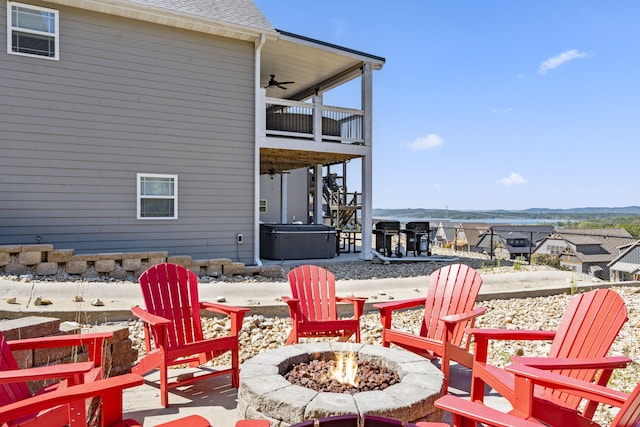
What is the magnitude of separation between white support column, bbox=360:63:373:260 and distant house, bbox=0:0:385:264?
14 cm

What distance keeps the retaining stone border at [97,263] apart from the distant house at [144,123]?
1.30 feet

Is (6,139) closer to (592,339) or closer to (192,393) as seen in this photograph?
(192,393)

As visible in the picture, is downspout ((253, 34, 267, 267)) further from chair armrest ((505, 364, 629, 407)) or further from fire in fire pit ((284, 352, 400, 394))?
chair armrest ((505, 364, 629, 407))

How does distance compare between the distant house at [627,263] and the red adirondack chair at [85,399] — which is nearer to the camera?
the red adirondack chair at [85,399]

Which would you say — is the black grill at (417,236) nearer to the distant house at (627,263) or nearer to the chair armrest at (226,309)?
the chair armrest at (226,309)

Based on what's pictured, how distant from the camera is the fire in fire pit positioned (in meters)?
2.37

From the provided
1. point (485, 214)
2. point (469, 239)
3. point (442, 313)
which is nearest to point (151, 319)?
point (442, 313)

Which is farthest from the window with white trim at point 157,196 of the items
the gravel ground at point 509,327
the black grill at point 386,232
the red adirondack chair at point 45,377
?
the red adirondack chair at point 45,377

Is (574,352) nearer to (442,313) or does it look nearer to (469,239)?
(442,313)

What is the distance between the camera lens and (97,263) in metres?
7.19

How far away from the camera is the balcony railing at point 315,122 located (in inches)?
375

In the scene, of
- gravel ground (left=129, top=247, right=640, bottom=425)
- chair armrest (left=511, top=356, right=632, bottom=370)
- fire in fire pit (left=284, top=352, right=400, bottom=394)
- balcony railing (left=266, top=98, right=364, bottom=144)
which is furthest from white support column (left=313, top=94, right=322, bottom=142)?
chair armrest (left=511, top=356, right=632, bottom=370)

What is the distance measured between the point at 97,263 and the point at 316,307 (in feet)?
15.6

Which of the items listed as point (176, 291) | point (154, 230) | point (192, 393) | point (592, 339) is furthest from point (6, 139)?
point (592, 339)
